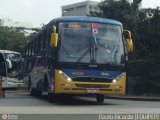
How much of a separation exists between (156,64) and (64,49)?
12.0 m

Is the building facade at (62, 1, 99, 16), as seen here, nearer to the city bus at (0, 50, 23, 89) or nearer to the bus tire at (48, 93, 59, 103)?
the city bus at (0, 50, 23, 89)

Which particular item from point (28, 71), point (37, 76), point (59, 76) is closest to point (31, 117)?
point (59, 76)

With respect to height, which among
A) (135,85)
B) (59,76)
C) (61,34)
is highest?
(61,34)

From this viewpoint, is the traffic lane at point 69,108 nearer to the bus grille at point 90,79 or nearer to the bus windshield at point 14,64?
the bus grille at point 90,79

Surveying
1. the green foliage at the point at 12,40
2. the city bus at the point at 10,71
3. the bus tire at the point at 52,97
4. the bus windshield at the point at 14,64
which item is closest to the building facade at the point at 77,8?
the green foliage at the point at 12,40

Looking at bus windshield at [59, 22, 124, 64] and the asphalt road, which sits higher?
bus windshield at [59, 22, 124, 64]

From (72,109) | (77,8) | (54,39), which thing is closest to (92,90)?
(72,109)

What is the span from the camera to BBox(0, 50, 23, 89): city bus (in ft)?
118

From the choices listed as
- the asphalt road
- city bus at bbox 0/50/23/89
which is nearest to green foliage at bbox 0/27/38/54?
city bus at bbox 0/50/23/89

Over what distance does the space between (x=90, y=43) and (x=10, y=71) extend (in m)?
A: 21.1

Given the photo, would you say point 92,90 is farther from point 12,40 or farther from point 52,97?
point 12,40

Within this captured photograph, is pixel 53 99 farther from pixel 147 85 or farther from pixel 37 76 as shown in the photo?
pixel 147 85

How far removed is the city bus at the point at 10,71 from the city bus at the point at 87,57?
14809 millimetres

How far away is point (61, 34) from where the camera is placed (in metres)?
20.5
